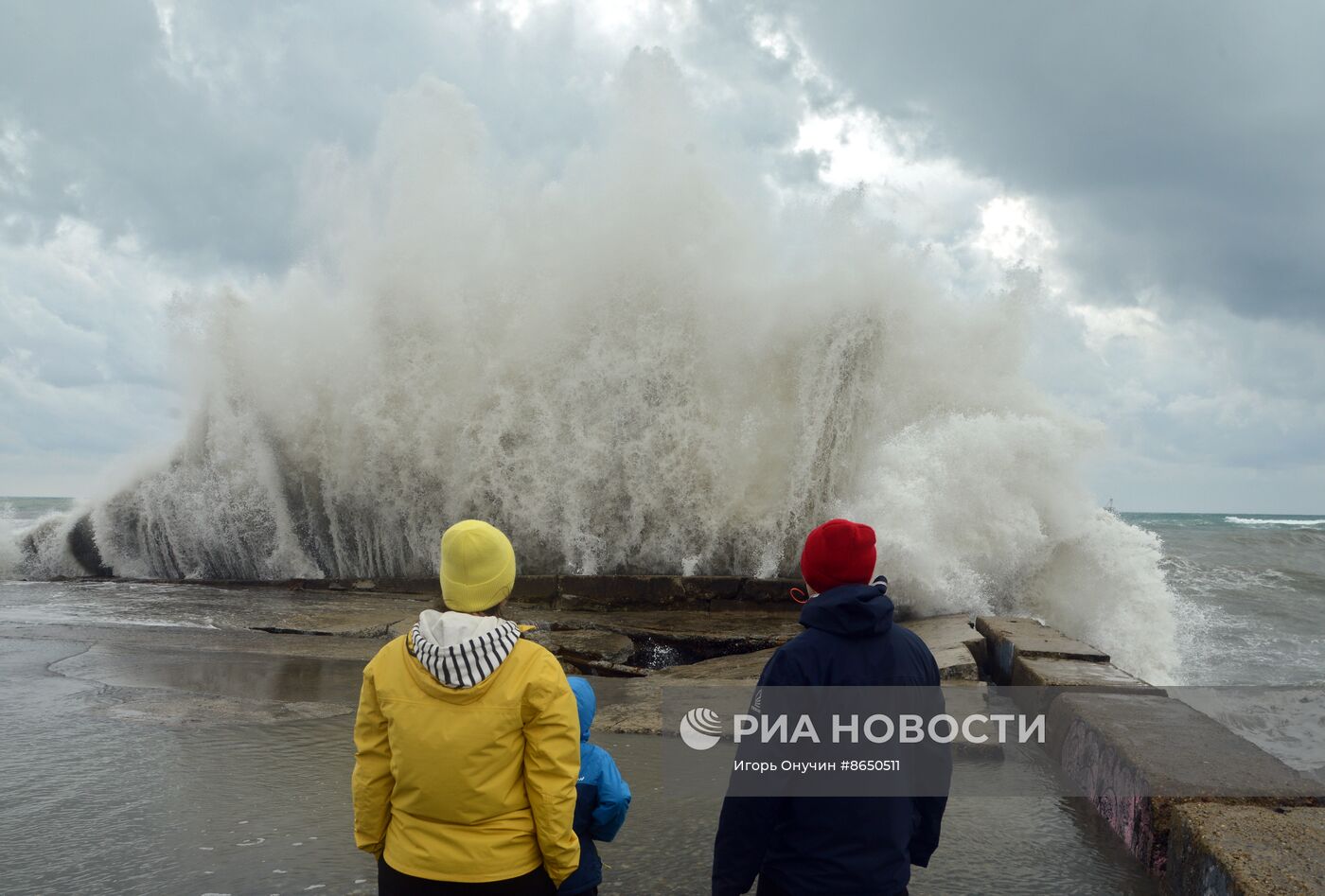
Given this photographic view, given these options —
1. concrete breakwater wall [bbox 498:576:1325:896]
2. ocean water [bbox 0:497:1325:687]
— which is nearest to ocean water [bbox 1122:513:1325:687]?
ocean water [bbox 0:497:1325:687]

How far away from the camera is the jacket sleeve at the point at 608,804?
6.72 feet

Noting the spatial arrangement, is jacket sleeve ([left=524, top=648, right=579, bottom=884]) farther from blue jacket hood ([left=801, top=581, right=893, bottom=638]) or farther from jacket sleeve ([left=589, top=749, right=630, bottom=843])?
blue jacket hood ([left=801, top=581, right=893, bottom=638])

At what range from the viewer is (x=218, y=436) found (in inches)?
531

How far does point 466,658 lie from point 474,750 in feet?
0.63

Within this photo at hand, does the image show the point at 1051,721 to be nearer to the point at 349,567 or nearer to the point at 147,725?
the point at 147,725

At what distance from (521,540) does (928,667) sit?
9798mm

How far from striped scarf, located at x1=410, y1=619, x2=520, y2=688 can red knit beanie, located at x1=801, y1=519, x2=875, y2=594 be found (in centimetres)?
70

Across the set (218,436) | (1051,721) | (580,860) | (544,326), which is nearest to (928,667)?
(580,860)

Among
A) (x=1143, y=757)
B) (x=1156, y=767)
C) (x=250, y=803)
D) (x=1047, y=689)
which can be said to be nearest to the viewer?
(x=1156, y=767)

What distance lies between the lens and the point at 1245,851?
8.51 feet

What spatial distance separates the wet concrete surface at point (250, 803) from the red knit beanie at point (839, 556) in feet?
5.18

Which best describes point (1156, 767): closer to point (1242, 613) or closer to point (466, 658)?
point (466, 658)

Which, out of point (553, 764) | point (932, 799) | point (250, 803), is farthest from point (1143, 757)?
point (250, 803)

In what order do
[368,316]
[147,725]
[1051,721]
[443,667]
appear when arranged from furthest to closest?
[368,316]
[147,725]
[1051,721]
[443,667]
